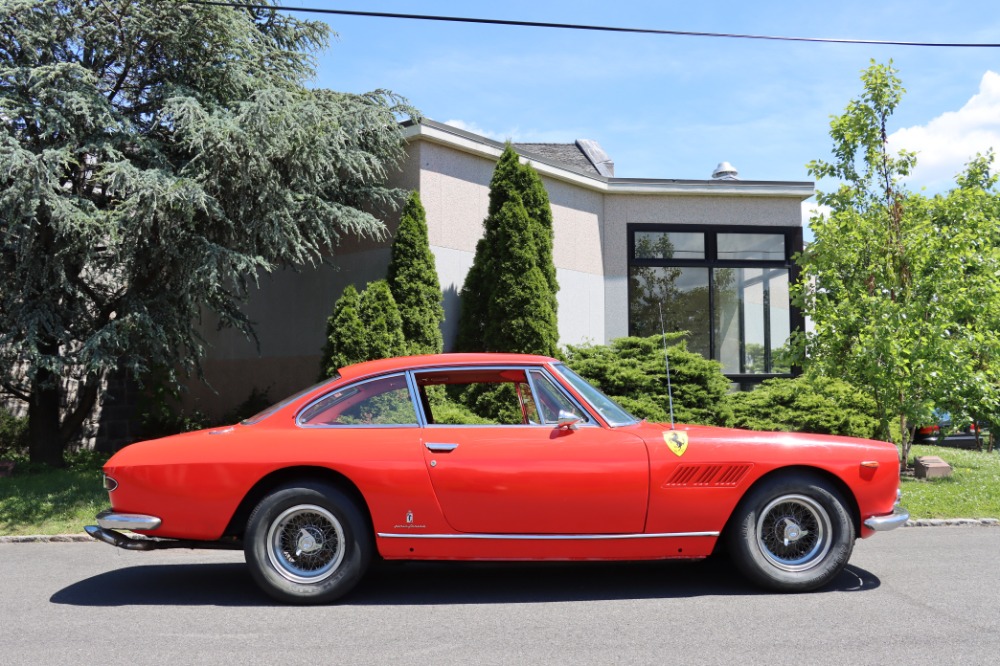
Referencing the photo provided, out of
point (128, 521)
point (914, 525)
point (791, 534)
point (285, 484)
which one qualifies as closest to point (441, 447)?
point (285, 484)

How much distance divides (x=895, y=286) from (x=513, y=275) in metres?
4.97

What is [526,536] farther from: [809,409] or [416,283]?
[809,409]

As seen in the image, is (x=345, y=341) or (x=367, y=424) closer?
(x=367, y=424)

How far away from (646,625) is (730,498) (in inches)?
41.2

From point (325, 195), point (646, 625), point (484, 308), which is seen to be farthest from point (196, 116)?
point (646, 625)

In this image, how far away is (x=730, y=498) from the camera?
5324 mm

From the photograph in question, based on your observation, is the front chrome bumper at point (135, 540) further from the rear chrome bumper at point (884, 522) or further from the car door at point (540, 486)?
the rear chrome bumper at point (884, 522)

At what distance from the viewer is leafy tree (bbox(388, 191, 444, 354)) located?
11766 mm

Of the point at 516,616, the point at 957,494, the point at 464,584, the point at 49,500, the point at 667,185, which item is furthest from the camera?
the point at 667,185

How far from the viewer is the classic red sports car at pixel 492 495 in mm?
5223

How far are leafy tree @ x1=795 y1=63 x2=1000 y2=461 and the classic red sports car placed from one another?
5481 mm

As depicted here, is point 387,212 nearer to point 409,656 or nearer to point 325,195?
point 325,195

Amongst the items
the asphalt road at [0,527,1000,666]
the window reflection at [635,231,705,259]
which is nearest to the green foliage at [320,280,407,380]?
the asphalt road at [0,527,1000,666]

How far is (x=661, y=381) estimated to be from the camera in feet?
39.1
